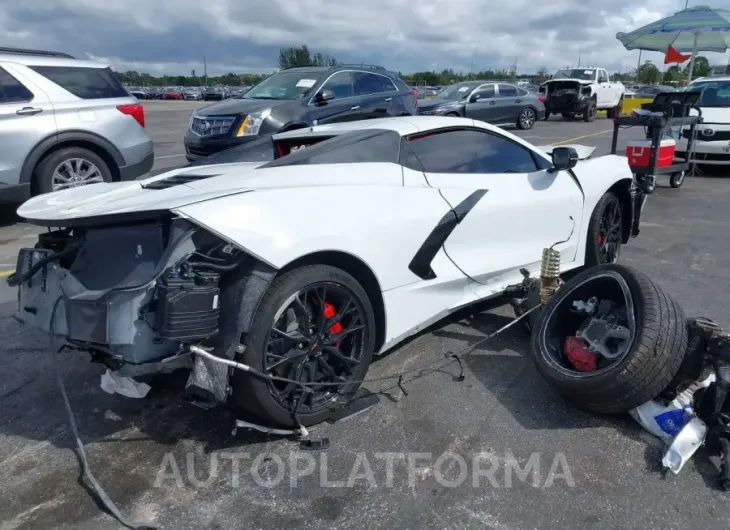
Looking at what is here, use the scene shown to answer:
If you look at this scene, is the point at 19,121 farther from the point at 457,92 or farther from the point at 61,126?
the point at 457,92

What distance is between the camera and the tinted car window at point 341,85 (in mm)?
9328

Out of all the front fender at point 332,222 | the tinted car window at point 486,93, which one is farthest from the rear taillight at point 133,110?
the tinted car window at point 486,93

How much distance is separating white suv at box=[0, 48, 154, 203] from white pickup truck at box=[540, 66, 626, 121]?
19262 millimetres

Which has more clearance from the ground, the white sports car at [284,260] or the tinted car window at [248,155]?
the tinted car window at [248,155]

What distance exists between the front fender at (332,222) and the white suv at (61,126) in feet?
17.1

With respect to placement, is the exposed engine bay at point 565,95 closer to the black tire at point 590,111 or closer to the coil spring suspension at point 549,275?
the black tire at point 590,111

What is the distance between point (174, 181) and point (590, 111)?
23.1 metres

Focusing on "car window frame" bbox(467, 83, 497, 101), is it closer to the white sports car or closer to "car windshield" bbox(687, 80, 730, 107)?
"car windshield" bbox(687, 80, 730, 107)

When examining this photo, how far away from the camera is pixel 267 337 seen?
106 inches

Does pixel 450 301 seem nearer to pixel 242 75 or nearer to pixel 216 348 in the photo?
pixel 216 348

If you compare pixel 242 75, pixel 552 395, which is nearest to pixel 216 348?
pixel 552 395

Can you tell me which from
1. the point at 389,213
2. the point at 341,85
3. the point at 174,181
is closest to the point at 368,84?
the point at 341,85

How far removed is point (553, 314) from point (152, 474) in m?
2.32

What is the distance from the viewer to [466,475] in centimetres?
270
